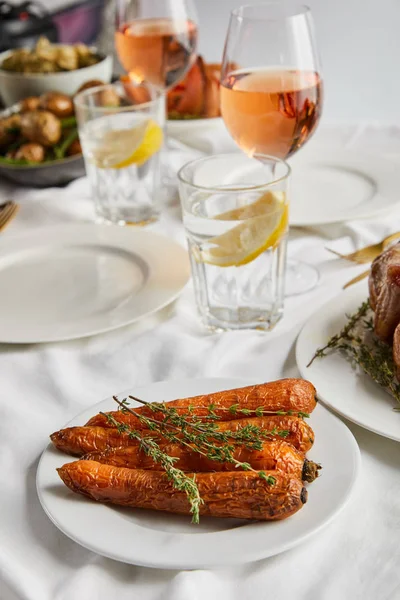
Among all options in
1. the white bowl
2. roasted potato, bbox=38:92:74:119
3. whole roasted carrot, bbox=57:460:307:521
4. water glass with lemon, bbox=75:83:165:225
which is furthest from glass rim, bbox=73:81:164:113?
whole roasted carrot, bbox=57:460:307:521

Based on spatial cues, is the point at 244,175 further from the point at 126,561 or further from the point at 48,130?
the point at 126,561

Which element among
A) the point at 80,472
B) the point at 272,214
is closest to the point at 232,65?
the point at 272,214

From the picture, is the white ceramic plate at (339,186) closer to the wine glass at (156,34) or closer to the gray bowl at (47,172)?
the wine glass at (156,34)

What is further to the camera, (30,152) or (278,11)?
(30,152)

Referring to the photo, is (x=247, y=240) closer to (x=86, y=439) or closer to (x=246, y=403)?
(x=246, y=403)

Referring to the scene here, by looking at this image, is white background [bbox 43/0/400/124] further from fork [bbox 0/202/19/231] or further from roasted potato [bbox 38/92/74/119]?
fork [bbox 0/202/19/231]

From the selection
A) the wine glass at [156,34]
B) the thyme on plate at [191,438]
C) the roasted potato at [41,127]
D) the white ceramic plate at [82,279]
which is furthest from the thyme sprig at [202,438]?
the roasted potato at [41,127]

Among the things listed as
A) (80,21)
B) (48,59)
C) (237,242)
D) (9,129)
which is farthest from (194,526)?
(80,21)
